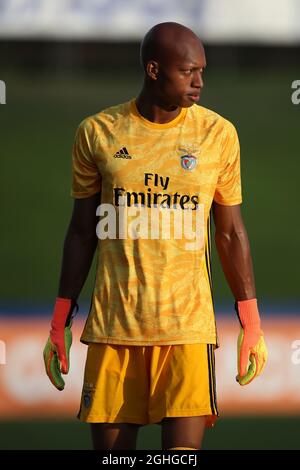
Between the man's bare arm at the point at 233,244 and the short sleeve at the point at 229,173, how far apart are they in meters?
0.04

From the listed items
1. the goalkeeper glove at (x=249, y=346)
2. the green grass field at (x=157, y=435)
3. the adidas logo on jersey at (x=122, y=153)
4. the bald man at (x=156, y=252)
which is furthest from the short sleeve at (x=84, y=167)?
the green grass field at (x=157, y=435)

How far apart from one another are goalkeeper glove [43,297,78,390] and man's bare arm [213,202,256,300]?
0.64 metres

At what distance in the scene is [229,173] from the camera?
16.1ft

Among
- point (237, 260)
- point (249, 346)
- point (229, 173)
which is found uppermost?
point (229, 173)

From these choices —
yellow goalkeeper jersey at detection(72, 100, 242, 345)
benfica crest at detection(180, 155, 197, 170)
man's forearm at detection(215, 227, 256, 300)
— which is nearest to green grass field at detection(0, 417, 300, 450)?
man's forearm at detection(215, 227, 256, 300)

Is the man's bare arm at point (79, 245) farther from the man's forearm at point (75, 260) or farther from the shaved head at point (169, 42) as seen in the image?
the shaved head at point (169, 42)

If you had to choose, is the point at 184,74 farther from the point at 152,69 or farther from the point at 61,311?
the point at 61,311

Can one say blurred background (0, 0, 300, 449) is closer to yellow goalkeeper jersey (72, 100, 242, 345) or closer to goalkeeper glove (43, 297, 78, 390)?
goalkeeper glove (43, 297, 78, 390)

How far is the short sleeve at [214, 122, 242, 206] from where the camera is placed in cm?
486

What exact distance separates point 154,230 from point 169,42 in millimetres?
707

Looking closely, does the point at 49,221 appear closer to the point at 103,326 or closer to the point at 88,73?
the point at 88,73

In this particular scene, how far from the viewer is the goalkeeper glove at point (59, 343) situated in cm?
505

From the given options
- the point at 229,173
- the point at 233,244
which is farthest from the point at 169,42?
the point at 233,244
